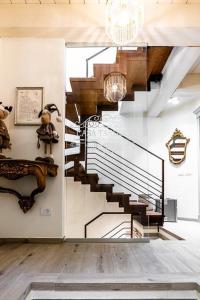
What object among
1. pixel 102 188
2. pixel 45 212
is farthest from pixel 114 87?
pixel 45 212

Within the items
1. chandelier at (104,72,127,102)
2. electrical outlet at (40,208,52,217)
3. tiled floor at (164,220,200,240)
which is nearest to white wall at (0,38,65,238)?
electrical outlet at (40,208,52,217)

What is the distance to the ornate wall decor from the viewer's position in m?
8.68

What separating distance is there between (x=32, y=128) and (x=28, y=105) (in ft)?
1.05

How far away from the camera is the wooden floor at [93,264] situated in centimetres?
236

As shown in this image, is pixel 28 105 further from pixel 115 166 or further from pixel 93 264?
pixel 93 264

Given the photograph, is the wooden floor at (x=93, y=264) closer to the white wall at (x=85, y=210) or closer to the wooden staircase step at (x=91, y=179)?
the white wall at (x=85, y=210)

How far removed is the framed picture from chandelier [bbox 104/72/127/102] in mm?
988

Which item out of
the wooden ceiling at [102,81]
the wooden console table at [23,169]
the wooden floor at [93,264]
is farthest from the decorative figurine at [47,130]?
the wooden floor at [93,264]

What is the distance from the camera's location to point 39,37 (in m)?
4.18

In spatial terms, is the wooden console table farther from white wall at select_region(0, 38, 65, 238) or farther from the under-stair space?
the under-stair space

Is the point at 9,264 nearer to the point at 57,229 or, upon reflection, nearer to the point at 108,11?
the point at 57,229

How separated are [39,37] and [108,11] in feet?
4.34

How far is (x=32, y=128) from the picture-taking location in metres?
4.05

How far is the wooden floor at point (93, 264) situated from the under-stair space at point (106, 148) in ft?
1.93
